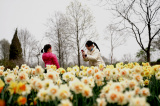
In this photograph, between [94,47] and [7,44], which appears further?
[7,44]

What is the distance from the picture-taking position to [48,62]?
4.85 m

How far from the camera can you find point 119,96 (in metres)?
1.07

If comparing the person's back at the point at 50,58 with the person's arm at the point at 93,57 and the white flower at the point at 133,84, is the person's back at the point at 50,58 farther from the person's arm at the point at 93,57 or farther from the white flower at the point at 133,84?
the white flower at the point at 133,84

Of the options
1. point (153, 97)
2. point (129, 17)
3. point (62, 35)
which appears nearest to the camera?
point (153, 97)

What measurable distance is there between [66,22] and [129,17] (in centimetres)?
799

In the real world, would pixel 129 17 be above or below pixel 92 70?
above

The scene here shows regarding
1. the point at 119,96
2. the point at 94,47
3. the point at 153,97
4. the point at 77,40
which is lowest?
the point at 153,97

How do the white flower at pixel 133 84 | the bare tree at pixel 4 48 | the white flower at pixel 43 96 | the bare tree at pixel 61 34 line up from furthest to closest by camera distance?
the bare tree at pixel 4 48
the bare tree at pixel 61 34
the white flower at pixel 133 84
the white flower at pixel 43 96

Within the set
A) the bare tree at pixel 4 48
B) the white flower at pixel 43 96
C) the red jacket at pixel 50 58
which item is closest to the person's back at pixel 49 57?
the red jacket at pixel 50 58

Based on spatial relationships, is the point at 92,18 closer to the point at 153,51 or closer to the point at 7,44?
the point at 153,51

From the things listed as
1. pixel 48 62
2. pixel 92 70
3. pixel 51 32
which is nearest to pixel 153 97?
pixel 92 70

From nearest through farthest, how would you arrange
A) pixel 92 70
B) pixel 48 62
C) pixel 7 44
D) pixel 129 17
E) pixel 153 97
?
1. pixel 153 97
2. pixel 92 70
3. pixel 48 62
4. pixel 129 17
5. pixel 7 44

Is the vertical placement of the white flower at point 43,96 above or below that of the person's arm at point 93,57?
below

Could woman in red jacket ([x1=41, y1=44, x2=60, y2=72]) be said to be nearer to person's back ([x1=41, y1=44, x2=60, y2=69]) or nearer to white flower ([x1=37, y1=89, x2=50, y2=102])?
person's back ([x1=41, y1=44, x2=60, y2=69])
